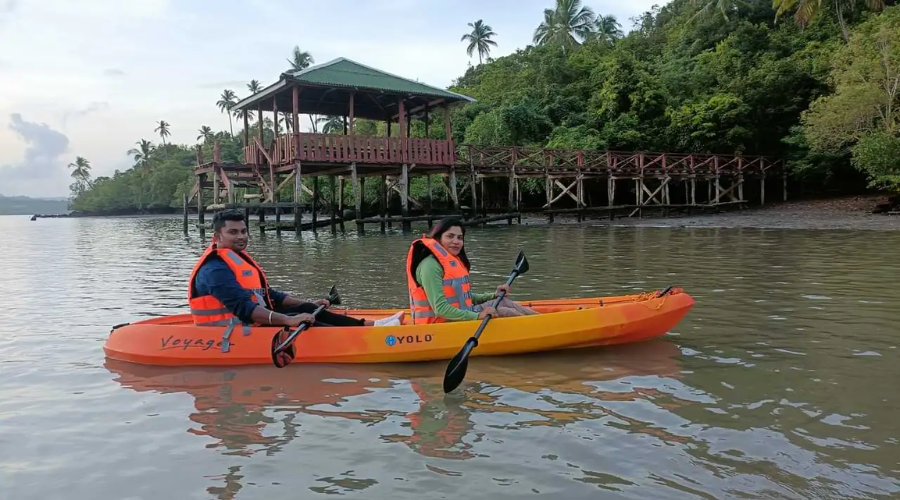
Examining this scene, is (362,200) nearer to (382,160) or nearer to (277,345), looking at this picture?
(382,160)

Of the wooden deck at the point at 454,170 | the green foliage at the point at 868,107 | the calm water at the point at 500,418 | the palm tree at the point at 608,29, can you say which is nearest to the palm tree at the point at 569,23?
the palm tree at the point at 608,29

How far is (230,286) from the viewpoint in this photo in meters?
5.66

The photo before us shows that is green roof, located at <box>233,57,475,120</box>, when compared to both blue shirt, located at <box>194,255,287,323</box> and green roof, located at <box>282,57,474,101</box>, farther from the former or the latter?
blue shirt, located at <box>194,255,287,323</box>

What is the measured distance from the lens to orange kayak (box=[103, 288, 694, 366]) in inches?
228

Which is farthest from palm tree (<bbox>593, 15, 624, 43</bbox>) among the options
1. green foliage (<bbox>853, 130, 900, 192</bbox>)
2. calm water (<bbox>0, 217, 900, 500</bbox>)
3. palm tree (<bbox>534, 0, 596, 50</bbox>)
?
calm water (<bbox>0, 217, 900, 500</bbox>)

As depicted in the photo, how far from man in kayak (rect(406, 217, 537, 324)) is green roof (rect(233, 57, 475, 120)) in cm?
1509

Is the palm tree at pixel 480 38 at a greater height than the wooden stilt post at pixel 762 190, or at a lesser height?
greater

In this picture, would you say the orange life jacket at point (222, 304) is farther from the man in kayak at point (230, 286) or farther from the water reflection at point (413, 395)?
the water reflection at point (413, 395)

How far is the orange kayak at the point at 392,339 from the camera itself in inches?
228

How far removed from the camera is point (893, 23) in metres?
26.0

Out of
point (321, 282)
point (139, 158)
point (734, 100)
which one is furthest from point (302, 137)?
point (139, 158)

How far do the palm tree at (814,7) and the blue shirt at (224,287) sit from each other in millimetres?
30810

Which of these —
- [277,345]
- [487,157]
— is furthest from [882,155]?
[277,345]

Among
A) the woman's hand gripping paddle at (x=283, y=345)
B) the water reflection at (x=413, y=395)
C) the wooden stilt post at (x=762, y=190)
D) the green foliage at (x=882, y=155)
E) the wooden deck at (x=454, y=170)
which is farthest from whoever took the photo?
the wooden stilt post at (x=762, y=190)
